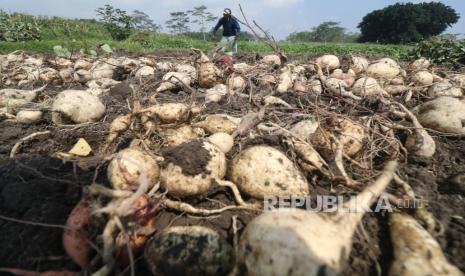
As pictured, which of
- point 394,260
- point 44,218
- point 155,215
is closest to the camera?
point 394,260

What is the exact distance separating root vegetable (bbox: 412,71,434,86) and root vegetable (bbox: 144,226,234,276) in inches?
199

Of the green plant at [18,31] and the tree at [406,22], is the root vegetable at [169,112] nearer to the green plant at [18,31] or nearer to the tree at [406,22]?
the green plant at [18,31]

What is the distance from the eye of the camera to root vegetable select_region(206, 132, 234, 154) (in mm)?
2949

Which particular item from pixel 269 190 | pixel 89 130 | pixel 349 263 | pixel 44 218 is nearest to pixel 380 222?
pixel 349 263

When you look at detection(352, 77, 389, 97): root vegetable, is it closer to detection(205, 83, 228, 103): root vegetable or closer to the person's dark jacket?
detection(205, 83, 228, 103): root vegetable

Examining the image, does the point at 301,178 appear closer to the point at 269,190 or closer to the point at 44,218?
the point at 269,190

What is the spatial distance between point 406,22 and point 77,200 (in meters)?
47.9

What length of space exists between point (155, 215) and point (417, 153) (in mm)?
2682

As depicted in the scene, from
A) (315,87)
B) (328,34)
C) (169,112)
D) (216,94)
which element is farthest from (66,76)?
(328,34)

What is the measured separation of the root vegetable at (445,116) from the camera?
3.53 meters

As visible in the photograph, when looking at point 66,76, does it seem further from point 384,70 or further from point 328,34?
point 328,34

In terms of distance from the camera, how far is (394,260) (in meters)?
1.89

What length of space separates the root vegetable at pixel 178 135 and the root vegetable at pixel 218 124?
17cm

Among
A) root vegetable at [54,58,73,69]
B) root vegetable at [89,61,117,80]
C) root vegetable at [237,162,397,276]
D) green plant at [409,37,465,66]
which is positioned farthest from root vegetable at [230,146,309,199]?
green plant at [409,37,465,66]
